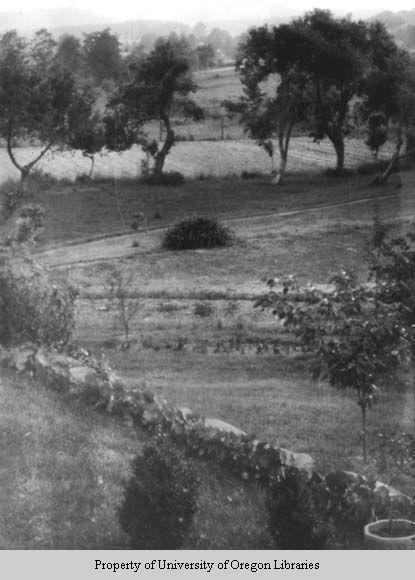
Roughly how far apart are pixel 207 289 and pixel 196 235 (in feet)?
11.9

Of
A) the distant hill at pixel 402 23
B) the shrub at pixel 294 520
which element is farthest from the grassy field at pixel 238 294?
the distant hill at pixel 402 23

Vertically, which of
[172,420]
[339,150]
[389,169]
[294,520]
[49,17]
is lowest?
[172,420]

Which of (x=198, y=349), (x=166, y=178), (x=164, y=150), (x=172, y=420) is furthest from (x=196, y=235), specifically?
(x=172, y=420)

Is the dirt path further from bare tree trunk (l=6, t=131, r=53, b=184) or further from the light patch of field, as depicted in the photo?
bare tree trunk (l=6, t=131, r=53, b=184)

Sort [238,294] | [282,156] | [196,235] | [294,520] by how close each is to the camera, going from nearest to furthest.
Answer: [294,520]
[238,294]
[196,235]
[282,156]

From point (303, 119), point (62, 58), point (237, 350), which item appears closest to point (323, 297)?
point (237, 350)

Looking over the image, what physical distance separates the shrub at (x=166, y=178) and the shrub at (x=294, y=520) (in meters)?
19.2

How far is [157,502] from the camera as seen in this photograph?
215 inches

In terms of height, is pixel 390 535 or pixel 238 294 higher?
pixel 390 535

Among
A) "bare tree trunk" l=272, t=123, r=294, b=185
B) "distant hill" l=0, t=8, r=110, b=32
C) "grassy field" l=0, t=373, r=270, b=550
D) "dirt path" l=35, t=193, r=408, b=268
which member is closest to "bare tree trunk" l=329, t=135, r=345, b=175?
"bare tree trunk" l=272, t=123, r=294, b=185

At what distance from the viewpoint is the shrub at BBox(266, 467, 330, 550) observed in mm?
5430

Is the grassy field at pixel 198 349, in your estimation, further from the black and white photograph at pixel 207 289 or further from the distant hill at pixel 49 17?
the distant hill at pixel 49 17

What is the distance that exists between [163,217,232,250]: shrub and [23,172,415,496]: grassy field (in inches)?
14.6

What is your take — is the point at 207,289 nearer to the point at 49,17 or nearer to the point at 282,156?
the point at 49,17
